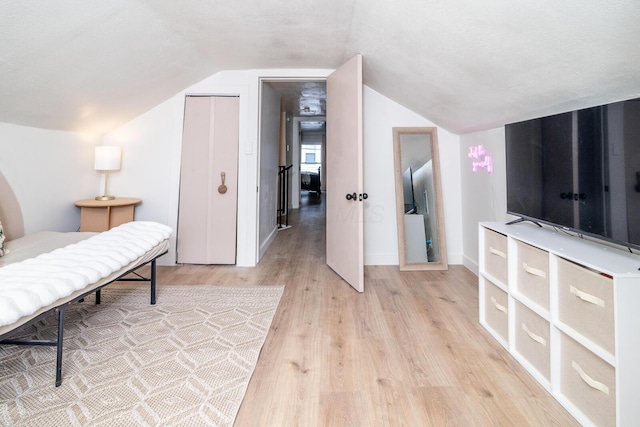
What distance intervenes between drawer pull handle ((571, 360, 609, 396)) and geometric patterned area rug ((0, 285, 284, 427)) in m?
1.36

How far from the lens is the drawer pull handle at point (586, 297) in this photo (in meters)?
1.03

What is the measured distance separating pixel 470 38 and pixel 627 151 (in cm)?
88

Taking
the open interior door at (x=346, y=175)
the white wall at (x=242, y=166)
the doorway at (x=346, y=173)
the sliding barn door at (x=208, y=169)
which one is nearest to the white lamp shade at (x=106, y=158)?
the white wall at (x=242, y=166)

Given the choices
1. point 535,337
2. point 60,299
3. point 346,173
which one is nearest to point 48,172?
point 60,299

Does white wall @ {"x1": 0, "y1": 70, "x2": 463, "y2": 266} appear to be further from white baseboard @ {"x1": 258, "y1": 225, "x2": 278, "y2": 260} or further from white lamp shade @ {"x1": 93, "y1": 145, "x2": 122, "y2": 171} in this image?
white baseboard @ {"x1": 258, "y1": 225, "x2": 278, "y2": 260}

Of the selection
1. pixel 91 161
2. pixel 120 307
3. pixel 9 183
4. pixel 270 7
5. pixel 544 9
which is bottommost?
pixel 120 307

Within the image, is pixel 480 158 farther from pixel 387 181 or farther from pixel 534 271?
pixel 534 271

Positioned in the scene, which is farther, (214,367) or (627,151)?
(214,367)

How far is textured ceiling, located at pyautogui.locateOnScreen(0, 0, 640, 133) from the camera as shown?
1210 mm

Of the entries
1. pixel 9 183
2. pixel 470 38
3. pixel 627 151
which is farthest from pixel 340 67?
pixel 9 183

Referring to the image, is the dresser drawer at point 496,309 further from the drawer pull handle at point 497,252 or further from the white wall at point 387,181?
the white wall at point 387,181

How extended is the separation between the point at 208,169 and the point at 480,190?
9.02 ft

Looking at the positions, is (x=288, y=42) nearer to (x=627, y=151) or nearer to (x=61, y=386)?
(x=627, y=151)

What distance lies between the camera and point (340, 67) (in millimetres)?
2752
